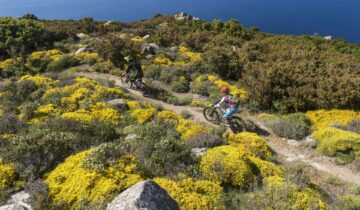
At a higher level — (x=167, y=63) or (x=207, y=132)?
(x=167, y=63)

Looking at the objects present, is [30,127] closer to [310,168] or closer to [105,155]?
[105,155]

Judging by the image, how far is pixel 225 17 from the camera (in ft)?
456

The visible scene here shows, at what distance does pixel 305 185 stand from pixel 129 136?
247 inches

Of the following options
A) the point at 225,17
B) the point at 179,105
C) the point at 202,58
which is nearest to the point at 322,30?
the point at 225,17

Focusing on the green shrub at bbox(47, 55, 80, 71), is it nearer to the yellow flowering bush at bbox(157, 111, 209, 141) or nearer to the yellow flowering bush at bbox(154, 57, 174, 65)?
the yellow flowering bush at bbox(154, 57, 174, 65)

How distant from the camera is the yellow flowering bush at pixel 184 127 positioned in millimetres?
13420

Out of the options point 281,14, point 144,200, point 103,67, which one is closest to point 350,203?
point 144,200

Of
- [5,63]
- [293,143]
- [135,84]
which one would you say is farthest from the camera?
[5,63]

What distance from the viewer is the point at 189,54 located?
93.8 ft

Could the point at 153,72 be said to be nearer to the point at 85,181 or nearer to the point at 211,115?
the point at 211,115

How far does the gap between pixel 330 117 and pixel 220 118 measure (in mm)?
5559

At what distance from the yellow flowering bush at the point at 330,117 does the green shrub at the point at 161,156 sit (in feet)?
26.9

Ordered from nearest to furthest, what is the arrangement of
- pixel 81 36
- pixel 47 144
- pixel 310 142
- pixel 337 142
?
pixel 47 144, pixel 337 142, pixel 310 142, pixel 81 36

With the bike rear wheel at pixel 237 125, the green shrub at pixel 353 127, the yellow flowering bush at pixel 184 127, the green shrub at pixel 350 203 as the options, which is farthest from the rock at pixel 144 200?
the green shrub at pixel 353 127
